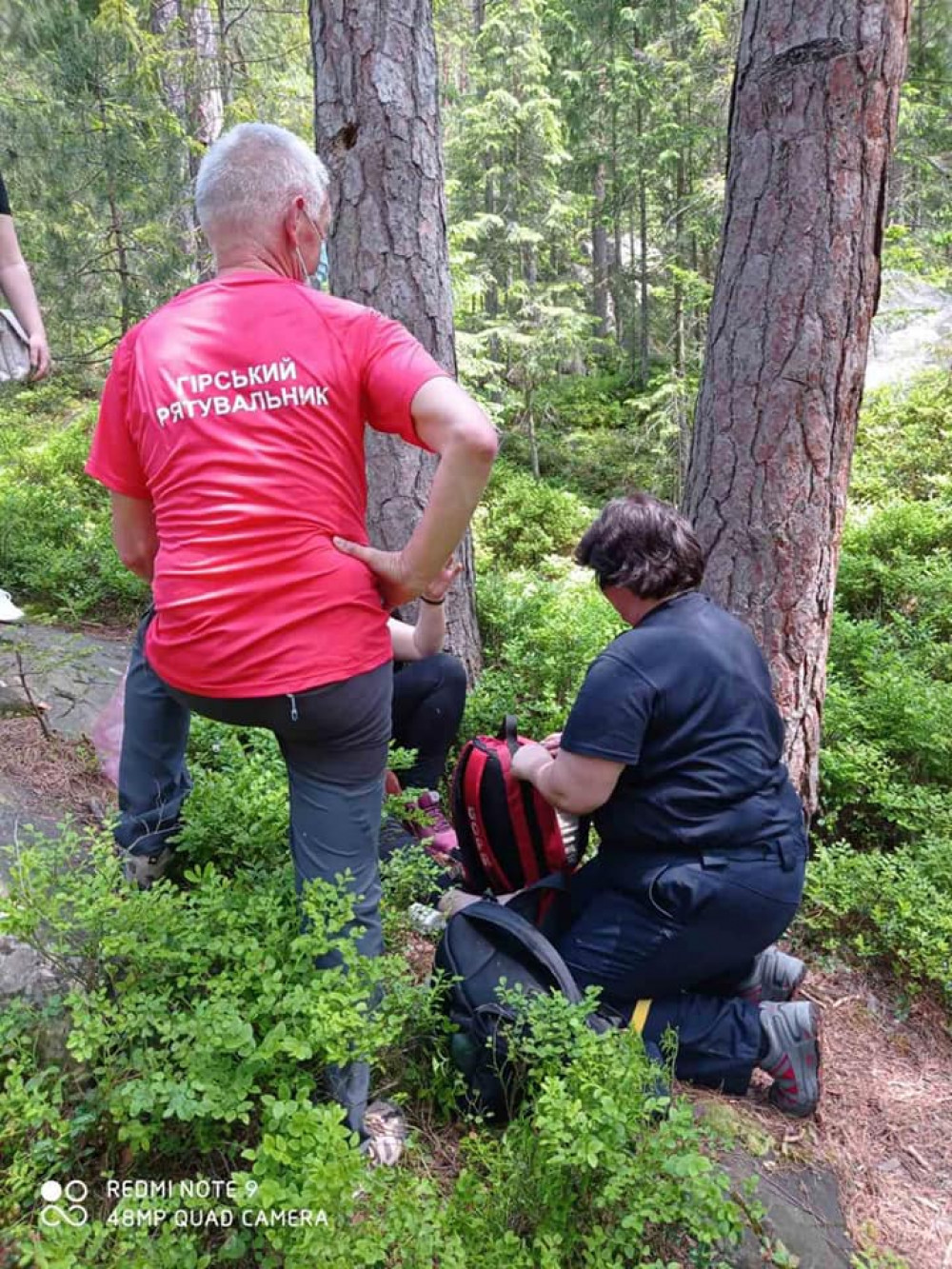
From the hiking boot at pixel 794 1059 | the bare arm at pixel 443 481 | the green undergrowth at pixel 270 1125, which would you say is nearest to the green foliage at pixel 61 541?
the green undergrowth at pixel 270 1125

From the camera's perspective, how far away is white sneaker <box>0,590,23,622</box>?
15.9ft

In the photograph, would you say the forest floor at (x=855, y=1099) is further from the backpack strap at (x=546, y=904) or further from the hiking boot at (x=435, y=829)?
the hiking boot at (x=435, y=829)

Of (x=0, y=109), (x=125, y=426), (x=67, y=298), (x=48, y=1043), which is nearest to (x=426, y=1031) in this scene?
(x=48, y=1043)

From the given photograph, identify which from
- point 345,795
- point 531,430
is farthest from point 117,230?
point 345,795

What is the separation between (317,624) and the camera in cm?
192

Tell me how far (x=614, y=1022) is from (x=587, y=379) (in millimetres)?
15975

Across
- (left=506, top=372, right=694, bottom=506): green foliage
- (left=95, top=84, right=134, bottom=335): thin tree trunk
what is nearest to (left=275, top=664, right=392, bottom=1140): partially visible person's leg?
(left=95, top=84, right=134, bottom=335): thin tree trunk

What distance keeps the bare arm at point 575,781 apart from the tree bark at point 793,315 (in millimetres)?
1425

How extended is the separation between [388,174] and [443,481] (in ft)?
8.71

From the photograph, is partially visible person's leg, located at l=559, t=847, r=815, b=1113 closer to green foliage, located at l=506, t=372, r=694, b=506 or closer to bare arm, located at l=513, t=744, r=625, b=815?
bare arm, located at l=513, t=744, r=625, b=815

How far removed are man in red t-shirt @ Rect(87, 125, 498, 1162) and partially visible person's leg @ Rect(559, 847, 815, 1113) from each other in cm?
91

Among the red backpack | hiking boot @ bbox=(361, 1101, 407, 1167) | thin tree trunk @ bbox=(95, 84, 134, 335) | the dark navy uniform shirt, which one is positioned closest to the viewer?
hiking boot @ bbox=(361, 1101, 407, 1167)

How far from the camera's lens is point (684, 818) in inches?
97.3

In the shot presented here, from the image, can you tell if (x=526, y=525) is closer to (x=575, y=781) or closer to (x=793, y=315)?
(x=793, y=315)
